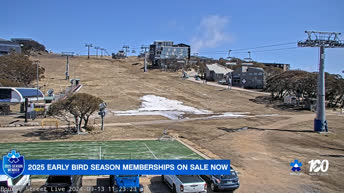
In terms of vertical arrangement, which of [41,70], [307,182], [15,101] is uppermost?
[41,70]

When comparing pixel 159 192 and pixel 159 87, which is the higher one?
pixel 159 87

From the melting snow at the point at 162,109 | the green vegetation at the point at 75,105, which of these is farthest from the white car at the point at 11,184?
the melting snow at the point at 162,109

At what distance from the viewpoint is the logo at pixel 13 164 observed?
44.5 feet

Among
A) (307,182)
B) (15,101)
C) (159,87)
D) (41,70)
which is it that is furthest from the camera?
(159,87)

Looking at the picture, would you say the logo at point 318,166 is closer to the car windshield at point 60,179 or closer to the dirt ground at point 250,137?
the dirt ground at point 250,137

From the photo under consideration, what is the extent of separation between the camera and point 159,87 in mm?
84750

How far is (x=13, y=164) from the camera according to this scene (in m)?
13.7

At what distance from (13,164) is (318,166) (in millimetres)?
23485

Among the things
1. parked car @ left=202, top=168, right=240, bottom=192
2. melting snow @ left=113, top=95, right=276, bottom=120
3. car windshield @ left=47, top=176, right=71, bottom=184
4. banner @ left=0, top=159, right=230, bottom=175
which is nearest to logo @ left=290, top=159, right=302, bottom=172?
parked car @ left=202, top=168, right=240, bottom=192

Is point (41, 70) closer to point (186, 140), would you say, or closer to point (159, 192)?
point (186, 140)

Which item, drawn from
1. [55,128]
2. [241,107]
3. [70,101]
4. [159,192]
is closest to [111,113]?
[55,128]

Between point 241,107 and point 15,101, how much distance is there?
45900 mm

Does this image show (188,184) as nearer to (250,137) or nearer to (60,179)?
(60,179)

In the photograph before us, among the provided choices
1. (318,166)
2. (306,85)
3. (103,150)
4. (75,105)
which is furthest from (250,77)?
(103,150)
